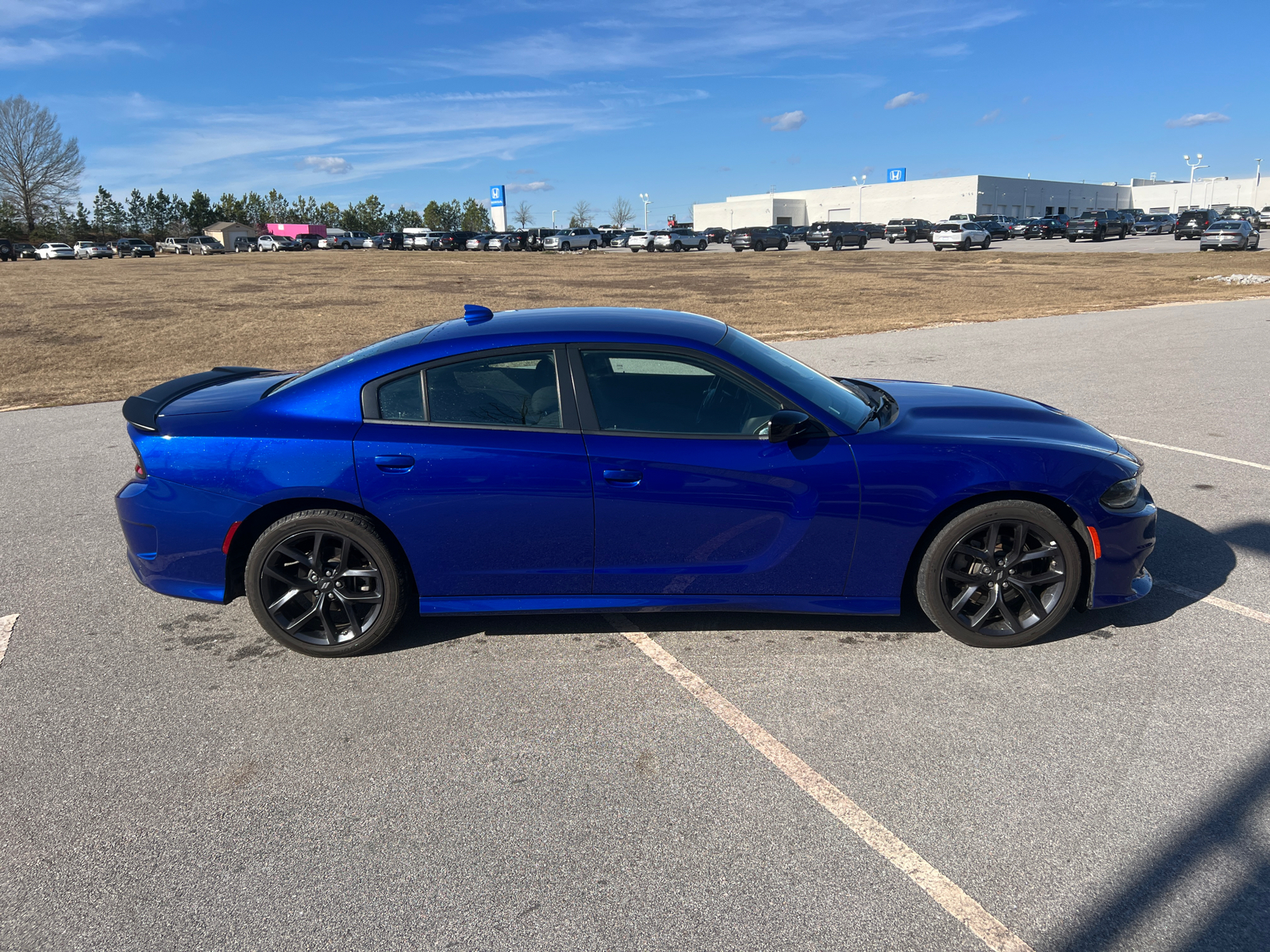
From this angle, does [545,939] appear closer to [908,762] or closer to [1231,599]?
[908,762]

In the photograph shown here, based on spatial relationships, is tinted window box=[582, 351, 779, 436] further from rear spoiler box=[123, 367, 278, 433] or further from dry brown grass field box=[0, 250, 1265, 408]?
dry brown grass field box=[0, 250, 1265, 408]

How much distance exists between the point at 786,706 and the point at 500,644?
1354mm

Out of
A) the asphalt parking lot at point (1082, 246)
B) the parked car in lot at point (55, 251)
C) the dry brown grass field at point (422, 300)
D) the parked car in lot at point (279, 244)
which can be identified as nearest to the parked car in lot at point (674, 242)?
the asphalt parking lot at point (1082, 246)

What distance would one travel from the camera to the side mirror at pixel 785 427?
3697 millimetres

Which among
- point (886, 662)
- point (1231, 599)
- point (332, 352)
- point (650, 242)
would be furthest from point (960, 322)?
point (650, 242)

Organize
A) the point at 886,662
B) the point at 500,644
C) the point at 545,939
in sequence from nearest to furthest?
the point at 545,939, the point at 886,662, the point at 500,644

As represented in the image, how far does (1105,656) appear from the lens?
12.4 ft

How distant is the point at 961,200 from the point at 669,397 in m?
119

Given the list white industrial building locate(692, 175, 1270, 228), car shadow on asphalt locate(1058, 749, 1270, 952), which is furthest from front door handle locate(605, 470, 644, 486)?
white industrial building locate(692, 175, 1270, 228)

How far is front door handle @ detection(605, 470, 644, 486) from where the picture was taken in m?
3.67

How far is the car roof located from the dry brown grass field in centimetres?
857

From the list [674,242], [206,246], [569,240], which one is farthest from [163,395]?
[206,246]

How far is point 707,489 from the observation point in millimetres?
3672

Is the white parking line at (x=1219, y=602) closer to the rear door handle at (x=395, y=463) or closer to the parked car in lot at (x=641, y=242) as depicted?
the rear door handle at (x=395, y=463)
